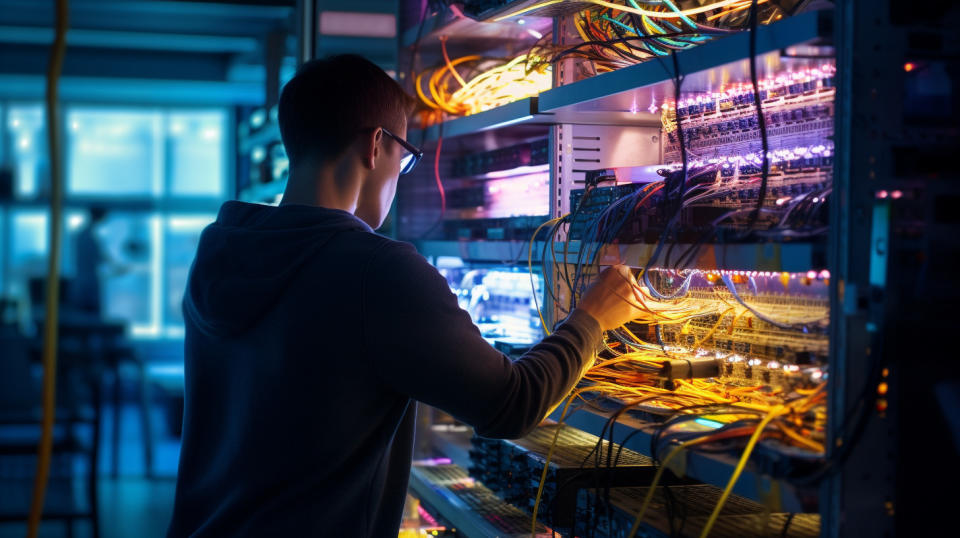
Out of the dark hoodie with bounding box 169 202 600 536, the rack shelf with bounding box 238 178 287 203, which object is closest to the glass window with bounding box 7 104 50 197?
the rack shelf with bounding box 238 178 287 203

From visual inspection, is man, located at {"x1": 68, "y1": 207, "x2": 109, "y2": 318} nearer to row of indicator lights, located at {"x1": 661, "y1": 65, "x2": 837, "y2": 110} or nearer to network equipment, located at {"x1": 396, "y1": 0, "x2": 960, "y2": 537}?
network equipment, located at {"x1": 396, "y1": 0, "x2": 960, "y2": 537}

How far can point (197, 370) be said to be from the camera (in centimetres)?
136

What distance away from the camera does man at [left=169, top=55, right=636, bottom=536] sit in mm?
1170

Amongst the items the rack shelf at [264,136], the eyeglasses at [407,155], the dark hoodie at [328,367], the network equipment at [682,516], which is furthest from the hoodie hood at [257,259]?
the rack shelf at [264,136]

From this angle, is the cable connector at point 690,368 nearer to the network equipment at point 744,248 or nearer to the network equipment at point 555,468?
the network equipment at point 744,248

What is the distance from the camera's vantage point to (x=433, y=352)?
3.76 feet

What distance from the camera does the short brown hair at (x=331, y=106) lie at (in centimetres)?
134

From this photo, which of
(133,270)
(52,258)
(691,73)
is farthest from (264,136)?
(133,270)

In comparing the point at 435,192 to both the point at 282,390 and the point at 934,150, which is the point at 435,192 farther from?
the point at 934,150

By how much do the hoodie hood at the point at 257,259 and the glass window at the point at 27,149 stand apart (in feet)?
24.9

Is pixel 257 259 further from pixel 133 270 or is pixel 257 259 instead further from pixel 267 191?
pixel 133 270

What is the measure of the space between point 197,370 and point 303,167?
0.38 metres

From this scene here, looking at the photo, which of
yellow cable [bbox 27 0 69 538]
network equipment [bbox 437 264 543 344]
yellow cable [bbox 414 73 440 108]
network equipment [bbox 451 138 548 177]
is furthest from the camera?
yellow cable [bbox 414 73 440 108]

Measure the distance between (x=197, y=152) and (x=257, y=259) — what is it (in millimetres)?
7532
